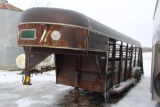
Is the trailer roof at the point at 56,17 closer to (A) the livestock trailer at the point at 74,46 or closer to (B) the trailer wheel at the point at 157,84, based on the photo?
(A) the livestock trailer at the point at 74,46

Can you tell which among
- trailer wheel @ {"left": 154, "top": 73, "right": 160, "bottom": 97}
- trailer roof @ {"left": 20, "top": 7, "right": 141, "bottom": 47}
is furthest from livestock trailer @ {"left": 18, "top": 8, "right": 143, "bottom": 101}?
trailer wheel @ {"left": 154, "top": 73, "right": 160, "bottom": 97}

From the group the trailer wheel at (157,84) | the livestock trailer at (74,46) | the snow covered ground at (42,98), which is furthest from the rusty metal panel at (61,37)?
the snow covered ground at (42,98)

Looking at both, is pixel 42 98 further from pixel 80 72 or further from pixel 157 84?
pixel 157 84

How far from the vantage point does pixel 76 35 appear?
5.43 meters

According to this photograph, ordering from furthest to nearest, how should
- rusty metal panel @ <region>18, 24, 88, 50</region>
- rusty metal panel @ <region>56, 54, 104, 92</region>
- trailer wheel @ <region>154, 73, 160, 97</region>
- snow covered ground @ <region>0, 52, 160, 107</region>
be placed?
rusty metal panel @ <region>56, 54, 104, 92</region> → snow covered ground @ <region>0, 52, 160, 107</region> → rusty metal panel @ <region>18, 24, 88, 50</region> → trailer wheel @ <region>154, 73, 160, 97</region>

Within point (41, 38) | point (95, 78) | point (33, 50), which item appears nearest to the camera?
point (41, 38)

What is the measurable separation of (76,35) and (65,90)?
475 centimetres

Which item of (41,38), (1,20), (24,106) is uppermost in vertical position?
(1,20)

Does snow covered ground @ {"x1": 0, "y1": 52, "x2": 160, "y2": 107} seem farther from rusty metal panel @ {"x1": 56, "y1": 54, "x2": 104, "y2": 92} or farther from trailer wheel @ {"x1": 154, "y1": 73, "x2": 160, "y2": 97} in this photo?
trailer wheel @ {"x1": 154, "y1": 73, "x2": 160, "y2": 97}

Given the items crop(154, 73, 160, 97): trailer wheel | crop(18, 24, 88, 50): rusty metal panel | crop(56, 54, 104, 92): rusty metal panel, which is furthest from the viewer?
crop(56, 54, 104, 92): rusty metal panel

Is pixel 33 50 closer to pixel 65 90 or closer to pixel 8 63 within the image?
pixel 65 90

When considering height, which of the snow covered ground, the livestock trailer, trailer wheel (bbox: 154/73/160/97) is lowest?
the snow covered ground

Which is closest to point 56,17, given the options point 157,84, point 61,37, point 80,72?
point 61,37

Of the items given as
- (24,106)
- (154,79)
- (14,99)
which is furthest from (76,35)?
(14,99)
